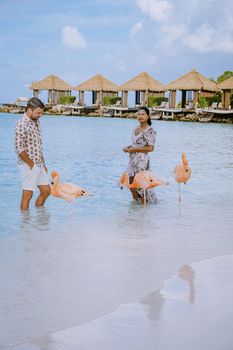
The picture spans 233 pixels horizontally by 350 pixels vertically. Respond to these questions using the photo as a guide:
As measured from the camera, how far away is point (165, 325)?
11.0 feet

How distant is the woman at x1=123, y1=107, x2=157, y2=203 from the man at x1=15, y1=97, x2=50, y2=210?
4.28 ft

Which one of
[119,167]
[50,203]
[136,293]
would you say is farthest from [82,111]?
[136,293]

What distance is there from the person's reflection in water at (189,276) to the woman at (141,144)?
9.79ft

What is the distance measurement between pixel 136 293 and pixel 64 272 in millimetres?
738

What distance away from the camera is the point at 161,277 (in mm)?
4406

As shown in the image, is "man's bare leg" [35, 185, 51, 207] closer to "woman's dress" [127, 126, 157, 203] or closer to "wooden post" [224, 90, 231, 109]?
"woman's dress" [127, 126, 157, 203]

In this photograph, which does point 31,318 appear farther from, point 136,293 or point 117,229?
point 117,229

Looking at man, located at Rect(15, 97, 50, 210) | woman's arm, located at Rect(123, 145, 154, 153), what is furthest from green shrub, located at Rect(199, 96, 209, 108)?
man, located at Rect(15, 97, 50, 210)

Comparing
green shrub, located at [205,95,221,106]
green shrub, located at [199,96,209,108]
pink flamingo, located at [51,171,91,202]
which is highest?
green shrub, located at [205,95,221,106]

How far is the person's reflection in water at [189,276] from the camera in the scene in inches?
154

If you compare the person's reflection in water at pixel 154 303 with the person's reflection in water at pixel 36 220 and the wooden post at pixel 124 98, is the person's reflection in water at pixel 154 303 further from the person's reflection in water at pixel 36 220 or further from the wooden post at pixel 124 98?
the wooden post at pixel 124 98

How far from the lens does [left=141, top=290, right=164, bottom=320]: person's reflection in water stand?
3501 millimetres

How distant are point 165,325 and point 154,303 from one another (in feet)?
1.36

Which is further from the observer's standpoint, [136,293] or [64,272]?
[64,272]
